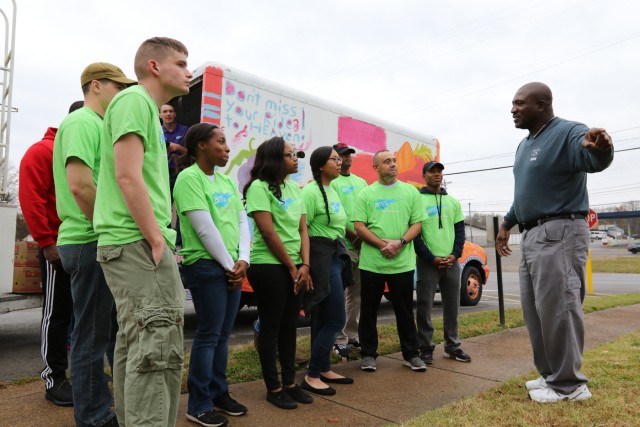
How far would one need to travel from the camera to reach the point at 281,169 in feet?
11.8

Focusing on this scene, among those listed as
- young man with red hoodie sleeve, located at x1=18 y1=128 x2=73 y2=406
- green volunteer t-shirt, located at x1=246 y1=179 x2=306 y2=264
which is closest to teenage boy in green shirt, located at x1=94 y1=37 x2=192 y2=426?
green volunteer t-shirt, located at x1=246 y1=179 x2=306 y2=264

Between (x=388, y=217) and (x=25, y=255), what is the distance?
3.58 m

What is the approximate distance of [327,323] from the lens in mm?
3863

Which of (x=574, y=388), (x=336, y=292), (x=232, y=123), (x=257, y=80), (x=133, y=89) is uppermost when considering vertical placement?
(x=257, y=80)

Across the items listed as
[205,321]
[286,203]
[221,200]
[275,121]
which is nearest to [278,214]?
[286,203]

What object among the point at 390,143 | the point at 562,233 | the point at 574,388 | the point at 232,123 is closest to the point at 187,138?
the point at 232,123

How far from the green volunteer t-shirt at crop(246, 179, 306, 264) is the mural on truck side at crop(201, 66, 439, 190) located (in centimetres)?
205

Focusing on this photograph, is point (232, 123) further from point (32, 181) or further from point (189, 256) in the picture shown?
point (189, 256)

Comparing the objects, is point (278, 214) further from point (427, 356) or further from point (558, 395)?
point (558, 395)

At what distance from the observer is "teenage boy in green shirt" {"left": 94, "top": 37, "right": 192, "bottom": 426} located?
6.41ft

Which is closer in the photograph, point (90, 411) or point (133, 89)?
point (133, 89)

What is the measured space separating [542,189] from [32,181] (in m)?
3.66

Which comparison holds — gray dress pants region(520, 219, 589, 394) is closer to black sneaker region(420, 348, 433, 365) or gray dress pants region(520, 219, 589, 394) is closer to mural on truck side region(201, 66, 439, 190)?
black sneaker region(420, 348, 433, 365)

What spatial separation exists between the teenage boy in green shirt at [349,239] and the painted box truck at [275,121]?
1117 millimetres
